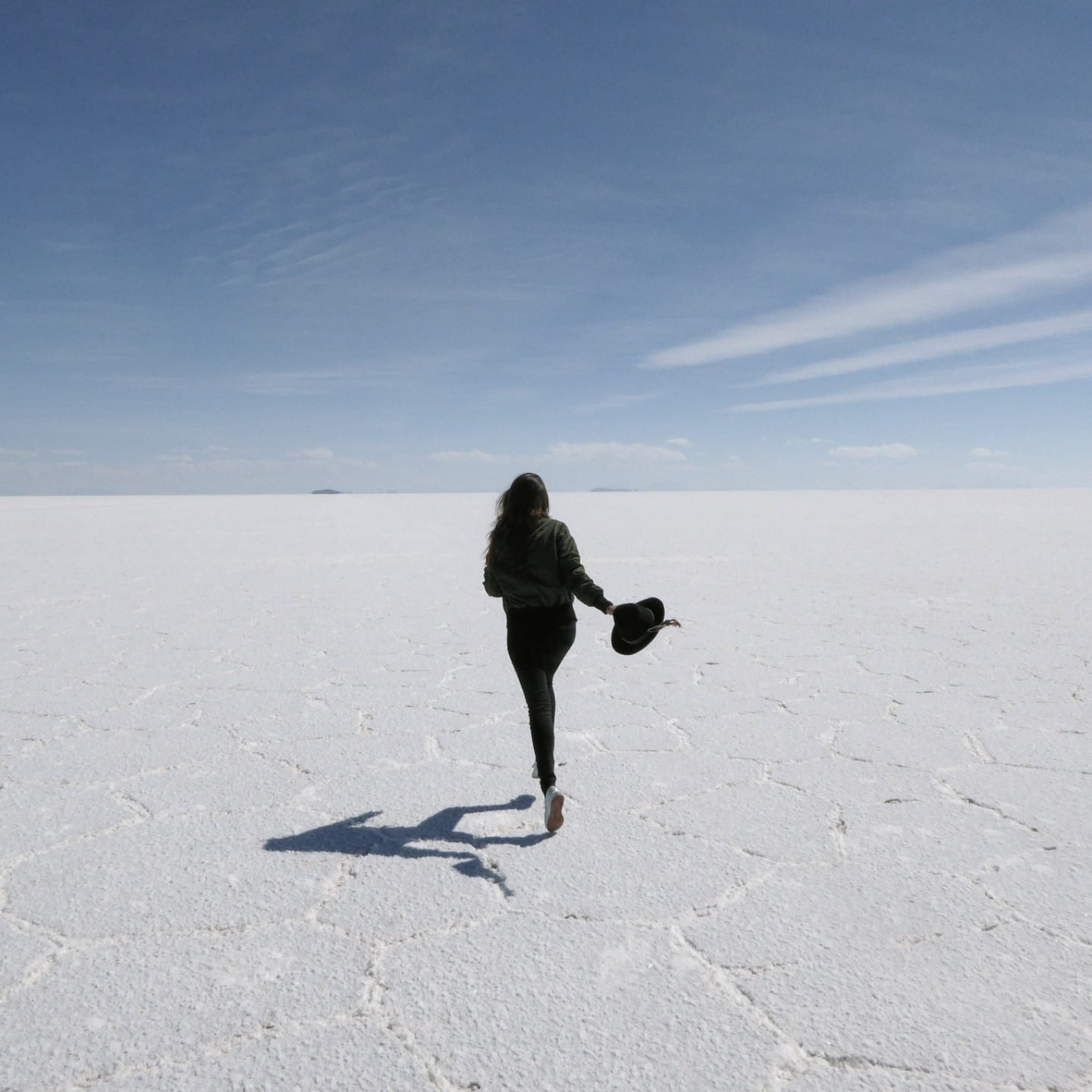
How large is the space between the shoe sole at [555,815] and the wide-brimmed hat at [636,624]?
0.56 metres

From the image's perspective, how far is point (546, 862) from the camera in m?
2.53

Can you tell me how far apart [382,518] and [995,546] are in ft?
45.5

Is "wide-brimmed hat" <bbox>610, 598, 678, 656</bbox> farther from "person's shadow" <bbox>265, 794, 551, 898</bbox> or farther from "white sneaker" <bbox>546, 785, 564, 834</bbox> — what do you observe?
"person's shadow" <bbox>265, 794, 551, 898</bbox>

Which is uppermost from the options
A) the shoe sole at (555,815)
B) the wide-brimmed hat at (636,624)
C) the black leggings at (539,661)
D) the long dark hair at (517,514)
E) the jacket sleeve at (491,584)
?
the long dark hair at (517,514)

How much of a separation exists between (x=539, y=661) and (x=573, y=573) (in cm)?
36

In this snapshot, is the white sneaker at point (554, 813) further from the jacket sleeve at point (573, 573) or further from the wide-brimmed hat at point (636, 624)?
the jacket sleeve at point (573, 573)

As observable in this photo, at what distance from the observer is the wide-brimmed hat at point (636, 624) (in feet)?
9.23

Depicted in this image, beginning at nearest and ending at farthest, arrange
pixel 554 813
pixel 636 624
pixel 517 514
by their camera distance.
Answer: pixel 554 813 < pixel 636 624 < pixel 517 514

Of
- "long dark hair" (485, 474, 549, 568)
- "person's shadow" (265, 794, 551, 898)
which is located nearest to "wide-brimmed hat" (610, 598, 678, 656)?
"long dark hair" (485, 474, 549, 568)

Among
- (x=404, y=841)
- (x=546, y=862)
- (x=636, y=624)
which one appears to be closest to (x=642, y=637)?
Answer: (x=636, y=624)

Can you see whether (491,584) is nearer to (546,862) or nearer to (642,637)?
(642,637)

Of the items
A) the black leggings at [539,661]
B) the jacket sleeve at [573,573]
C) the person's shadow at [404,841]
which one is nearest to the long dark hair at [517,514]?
the jacket sleeve at [573,573]

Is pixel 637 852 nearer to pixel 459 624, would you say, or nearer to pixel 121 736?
pixel 121 736

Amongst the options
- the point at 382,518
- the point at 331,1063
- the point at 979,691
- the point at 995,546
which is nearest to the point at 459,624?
the point at 979,691
